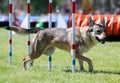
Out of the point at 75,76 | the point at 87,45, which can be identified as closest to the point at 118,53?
the point at 87,45

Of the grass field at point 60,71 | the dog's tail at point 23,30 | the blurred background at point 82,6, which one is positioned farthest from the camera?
the blurred background at point 82,6

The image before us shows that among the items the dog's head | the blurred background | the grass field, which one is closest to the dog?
the dog's head

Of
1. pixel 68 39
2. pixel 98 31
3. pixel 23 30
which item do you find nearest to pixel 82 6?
pixel 23 30

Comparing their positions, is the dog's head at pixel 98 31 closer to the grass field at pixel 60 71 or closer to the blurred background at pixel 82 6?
the grass field at pixel 60 71

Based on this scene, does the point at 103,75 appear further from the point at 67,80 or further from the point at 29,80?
the point at 29,80

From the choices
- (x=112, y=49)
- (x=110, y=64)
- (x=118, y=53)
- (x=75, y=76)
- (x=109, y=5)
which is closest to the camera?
(x=75, y=76)

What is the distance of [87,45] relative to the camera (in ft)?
30.7

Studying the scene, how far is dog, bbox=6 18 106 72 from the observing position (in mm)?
9250

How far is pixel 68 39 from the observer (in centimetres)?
937

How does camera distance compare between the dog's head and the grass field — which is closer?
the grass field

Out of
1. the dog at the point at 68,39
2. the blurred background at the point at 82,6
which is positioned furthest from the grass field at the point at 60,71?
the blurred background at the point at 82,6

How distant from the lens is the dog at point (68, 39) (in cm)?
925

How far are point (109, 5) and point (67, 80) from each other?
5474 centimetres

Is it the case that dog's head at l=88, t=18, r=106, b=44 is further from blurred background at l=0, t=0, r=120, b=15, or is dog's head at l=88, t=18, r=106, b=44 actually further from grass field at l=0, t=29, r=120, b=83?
blurred background at l=0, t=0, r=120, b=15
